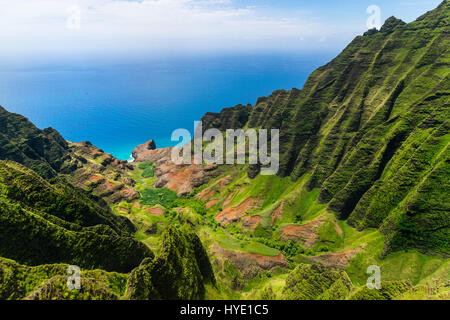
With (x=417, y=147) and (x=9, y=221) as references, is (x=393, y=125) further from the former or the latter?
(x=9, y=221)

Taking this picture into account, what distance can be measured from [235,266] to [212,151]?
77.6 metres

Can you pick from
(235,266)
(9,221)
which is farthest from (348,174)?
(9,221)

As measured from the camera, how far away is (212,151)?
4865 inches

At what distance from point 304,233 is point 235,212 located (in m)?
26.0

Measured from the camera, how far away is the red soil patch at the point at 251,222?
242 ft

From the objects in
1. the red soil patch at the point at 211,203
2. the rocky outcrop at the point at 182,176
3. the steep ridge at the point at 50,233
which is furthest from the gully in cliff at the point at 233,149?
the steep ridge at the point at 50,233

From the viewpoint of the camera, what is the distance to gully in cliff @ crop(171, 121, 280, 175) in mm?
95825

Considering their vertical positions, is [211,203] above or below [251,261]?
above

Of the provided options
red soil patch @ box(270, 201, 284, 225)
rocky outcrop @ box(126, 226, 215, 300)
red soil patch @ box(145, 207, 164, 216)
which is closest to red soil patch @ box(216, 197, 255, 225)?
red soil patch @ box(270, 201, 284, 225)

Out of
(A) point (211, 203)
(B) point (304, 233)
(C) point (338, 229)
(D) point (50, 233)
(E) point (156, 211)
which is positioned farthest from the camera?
(A) point (211, 203)

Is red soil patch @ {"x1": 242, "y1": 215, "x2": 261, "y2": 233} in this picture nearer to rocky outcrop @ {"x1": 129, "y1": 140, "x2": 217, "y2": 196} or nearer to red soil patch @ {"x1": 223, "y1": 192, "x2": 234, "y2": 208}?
red soil patch @ {"x1": 223, "y1": 192, "x2": 234, "y2": 208}

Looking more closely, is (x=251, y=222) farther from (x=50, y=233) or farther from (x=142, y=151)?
(x=142, y=151)

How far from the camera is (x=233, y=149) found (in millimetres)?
119125

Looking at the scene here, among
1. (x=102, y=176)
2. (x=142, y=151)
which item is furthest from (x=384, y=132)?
(x=142, y=151)
